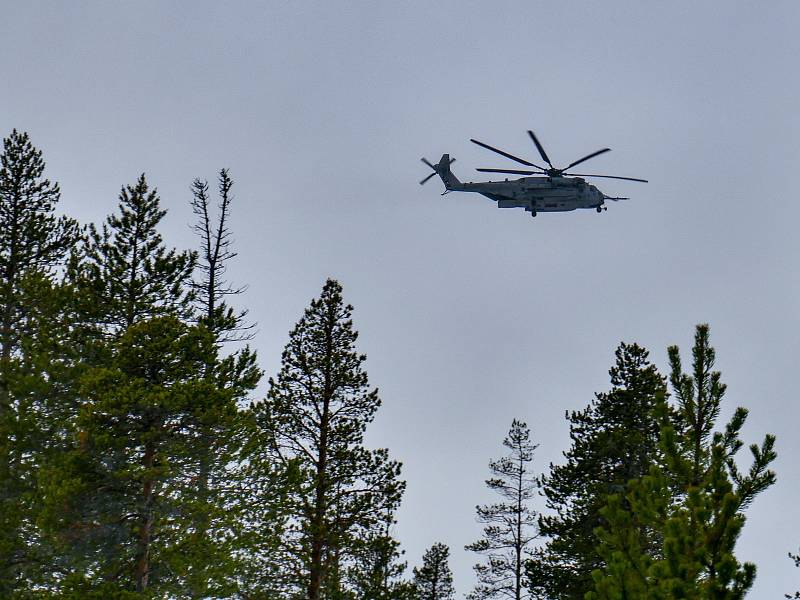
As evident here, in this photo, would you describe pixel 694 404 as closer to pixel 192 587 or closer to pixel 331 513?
pixel 192 587

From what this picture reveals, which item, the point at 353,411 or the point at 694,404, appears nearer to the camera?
the point at 694,404

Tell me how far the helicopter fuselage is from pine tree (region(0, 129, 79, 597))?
19.0 metres

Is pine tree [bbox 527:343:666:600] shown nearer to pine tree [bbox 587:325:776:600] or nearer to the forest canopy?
the forest canopy

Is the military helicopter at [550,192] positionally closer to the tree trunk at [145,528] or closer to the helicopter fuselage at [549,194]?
the helicopter fuselage at [549,194]

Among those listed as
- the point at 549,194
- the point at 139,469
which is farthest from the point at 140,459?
the point at 549,194

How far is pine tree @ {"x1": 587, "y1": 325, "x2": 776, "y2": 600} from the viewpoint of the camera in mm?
10664

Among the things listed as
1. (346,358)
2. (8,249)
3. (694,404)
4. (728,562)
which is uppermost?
(8,249)

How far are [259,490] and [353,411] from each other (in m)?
4.99

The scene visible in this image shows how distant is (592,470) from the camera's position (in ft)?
99.8

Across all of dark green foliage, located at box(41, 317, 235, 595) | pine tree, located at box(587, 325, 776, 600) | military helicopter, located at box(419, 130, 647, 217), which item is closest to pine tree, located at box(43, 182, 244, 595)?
dark green foliage, located at box(41, 317, 235, 595)

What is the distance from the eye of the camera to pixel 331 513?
1053 inches

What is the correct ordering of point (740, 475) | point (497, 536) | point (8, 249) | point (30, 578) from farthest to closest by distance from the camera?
point (497, 536) → point (8, 249) → point (30, 578) → point (740, 475)

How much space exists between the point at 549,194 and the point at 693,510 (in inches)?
1286

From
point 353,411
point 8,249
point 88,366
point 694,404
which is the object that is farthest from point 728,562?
point 8,249
